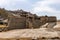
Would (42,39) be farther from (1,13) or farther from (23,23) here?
(1,13)

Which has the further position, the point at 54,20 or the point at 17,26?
the point at 54,20

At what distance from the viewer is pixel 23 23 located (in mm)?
11930

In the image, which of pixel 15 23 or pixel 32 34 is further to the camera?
pixel 15 23

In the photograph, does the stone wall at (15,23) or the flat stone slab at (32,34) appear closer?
the flat stone slab at (32,34)

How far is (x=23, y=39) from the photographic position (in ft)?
15.4

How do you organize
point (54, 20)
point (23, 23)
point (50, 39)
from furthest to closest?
point (54, 20) < point (23, 23) < point (50, 39)

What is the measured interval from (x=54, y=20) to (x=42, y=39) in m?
18.3

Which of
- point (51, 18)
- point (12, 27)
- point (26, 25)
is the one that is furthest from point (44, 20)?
point (12, 27)

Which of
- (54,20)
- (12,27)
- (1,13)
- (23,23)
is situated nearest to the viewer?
(12,27)

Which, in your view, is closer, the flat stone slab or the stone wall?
the flat stone slab

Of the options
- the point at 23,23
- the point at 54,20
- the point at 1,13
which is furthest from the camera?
the point at 1,13

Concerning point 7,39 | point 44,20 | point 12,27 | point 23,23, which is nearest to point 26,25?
point 23,23

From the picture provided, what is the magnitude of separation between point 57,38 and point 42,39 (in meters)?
0.45

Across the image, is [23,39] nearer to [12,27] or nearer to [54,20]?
[12,27]
